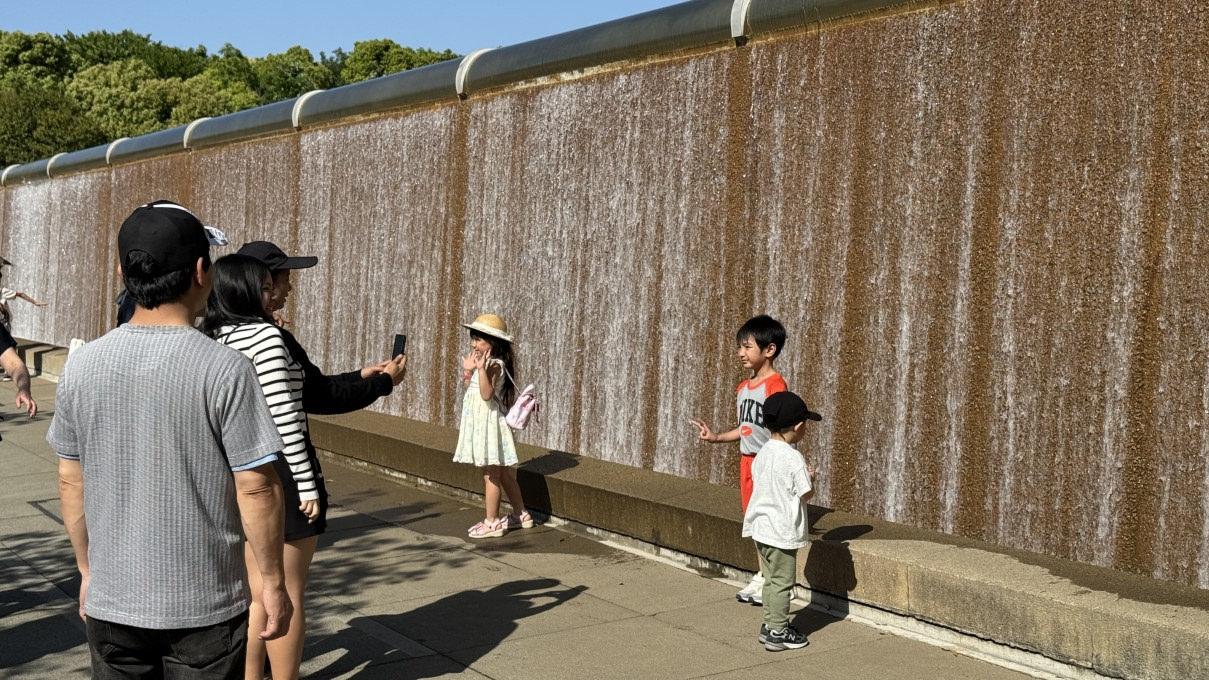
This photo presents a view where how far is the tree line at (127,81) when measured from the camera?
41312 mm

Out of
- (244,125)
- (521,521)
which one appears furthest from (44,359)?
(521,521)

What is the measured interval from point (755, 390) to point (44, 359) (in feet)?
54.4

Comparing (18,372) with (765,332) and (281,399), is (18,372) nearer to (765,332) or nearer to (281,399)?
(281,399)

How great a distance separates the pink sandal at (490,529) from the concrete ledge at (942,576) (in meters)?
0.40

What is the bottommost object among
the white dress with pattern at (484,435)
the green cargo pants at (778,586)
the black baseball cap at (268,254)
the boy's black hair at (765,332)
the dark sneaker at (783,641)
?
the dark sneaker at (783,641)

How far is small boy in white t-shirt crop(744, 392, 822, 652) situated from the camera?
20.6 ft

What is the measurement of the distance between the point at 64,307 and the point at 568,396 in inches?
617

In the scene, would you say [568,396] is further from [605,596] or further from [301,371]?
[301,371]

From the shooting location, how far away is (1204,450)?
242 inches

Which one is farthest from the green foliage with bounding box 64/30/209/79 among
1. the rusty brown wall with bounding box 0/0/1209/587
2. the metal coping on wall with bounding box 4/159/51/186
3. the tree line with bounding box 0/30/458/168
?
the rusty brown wall with bounding box 0/0/1209/587

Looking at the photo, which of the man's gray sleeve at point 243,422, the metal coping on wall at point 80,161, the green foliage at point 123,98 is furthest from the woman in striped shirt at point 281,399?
the green foliage at point 123,98

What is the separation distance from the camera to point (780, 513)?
635cm

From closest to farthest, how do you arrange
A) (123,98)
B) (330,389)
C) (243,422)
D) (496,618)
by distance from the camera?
(243,422) < (330,389) < (496,618) < (123,98)

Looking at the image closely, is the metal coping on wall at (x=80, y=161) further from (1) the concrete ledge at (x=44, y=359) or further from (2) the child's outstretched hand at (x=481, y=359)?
(2) the child's outstretched hand at (x=481, y=359)
